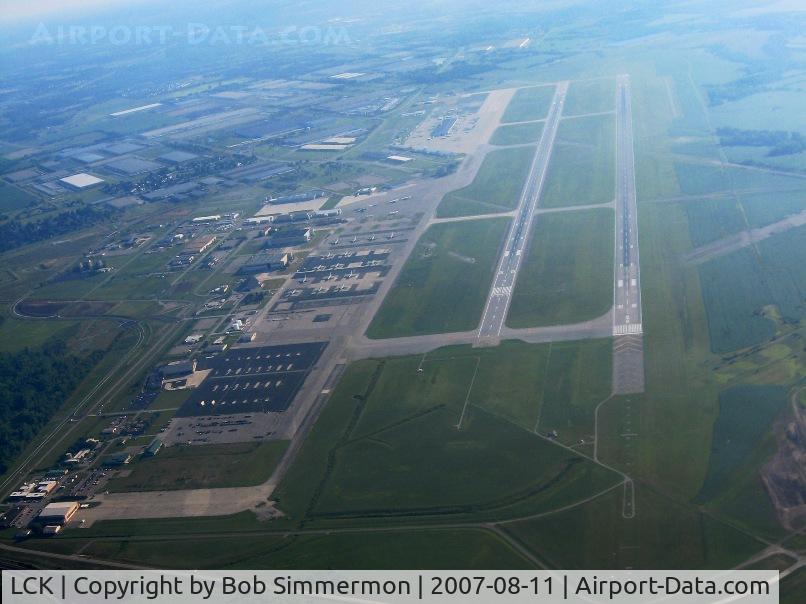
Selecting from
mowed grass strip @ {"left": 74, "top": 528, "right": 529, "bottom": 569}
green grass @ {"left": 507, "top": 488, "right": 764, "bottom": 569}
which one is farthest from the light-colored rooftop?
green grass @ {"left": 507, "top": 488, "right": 764, "bottom": 569}

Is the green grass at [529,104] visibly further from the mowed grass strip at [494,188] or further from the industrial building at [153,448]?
the industrial building at [153,448]

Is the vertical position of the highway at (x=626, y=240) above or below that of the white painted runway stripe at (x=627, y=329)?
below

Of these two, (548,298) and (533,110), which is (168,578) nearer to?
(548,298)

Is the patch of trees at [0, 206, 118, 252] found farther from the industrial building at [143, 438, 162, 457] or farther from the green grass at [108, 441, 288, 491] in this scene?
the green grass at [108, 441, 288, 491]

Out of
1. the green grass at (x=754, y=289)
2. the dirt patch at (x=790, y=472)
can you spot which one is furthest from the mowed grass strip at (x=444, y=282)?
the dirt patch at (x=790, y=472)

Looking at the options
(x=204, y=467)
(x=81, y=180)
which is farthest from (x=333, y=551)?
(x=81, y=180)

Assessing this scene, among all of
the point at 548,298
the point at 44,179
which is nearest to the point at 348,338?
the point at 548,298
